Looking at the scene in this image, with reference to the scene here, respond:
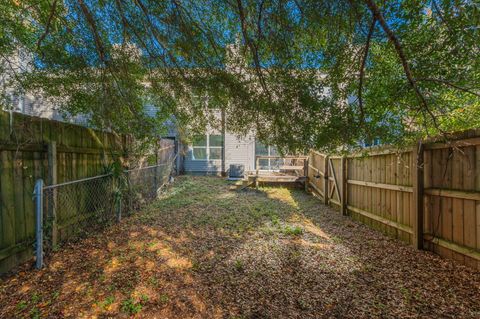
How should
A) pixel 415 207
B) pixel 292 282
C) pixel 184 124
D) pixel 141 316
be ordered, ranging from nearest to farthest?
pixel 141 316
pixel 292 282
pixel 415 207
pixel 184 124

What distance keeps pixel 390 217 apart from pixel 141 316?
4.12 meters

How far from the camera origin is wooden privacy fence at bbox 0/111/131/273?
2.71m

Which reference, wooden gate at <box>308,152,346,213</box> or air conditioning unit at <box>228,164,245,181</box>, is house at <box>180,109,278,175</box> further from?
wooden gate at <box>308,152,346,213</box>

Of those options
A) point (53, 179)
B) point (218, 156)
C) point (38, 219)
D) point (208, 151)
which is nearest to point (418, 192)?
point (38, 219)

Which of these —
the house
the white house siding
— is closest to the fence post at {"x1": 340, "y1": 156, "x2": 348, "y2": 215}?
the house

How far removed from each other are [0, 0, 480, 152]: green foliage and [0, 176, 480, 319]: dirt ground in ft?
5.31

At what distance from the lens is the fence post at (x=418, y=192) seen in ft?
11.2

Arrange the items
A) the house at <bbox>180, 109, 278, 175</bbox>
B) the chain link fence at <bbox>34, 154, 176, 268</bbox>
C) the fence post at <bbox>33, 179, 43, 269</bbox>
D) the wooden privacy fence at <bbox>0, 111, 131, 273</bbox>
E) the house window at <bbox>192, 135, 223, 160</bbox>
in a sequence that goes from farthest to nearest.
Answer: the house window at <bbox>192, 135, 223, 160</bbox>, the house at <bbox>180, 109, 278, 175</bbox>, the chain link fence at <bbox>34, 154, 176, 268</bbox>, the fence post at <bbox>33, 179, 43, 269</bbox>, the wooden privacy fence at <bbox>0, 111, 131, 273</bbox>

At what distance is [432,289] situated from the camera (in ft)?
8.26

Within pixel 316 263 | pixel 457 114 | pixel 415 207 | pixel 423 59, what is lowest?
pixel 316 263

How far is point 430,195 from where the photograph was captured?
334 cm

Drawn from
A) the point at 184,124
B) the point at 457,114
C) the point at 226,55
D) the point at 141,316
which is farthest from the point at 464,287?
the point at 184,124

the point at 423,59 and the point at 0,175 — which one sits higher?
the point at 423,59

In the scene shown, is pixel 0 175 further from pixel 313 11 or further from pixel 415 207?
pixel 415 207
